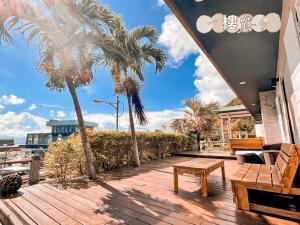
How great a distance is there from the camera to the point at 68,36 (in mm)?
4562

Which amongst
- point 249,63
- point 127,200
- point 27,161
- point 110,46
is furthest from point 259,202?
point 27,161

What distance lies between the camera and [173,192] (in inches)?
140

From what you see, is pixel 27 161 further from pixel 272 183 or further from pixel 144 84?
pixel 272 183

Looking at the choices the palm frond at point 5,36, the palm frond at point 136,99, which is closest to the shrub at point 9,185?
the palm frond at point 5,36

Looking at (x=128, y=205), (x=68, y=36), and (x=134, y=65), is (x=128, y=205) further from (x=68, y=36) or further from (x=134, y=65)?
(x=134, y=65)

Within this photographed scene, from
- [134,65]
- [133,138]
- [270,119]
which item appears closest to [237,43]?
[134,65]

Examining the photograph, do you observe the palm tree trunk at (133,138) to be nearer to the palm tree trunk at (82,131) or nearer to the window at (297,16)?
the palm tree trunk at (82,131)

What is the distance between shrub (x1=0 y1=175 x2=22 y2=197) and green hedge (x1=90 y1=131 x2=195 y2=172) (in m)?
2.15

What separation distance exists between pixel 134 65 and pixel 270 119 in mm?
6202

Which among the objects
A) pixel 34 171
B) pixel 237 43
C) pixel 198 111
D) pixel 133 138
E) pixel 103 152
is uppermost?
pixel 198 111

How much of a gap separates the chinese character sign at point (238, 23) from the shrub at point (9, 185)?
4.85 metres

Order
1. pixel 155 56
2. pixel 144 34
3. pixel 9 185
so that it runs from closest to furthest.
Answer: pixel 9 185, pixel 144 34, pixel 155 56

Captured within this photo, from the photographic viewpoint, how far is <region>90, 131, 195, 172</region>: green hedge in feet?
19.0

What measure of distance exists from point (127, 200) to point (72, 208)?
92cm
